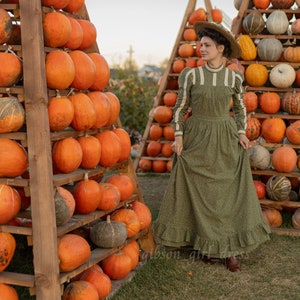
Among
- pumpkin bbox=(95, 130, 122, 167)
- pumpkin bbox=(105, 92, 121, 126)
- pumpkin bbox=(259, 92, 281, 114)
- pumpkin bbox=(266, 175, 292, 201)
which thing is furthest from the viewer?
pumpkin bbox=(259, 92, 281, 114)

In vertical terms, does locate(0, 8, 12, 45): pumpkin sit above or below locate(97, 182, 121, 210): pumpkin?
above

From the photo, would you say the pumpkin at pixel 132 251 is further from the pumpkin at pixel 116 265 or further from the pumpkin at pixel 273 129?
the pumpkin at pixel 273 129

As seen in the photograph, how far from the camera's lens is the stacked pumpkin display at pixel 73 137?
3080mm

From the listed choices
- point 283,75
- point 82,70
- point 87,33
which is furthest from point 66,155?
point 283,75

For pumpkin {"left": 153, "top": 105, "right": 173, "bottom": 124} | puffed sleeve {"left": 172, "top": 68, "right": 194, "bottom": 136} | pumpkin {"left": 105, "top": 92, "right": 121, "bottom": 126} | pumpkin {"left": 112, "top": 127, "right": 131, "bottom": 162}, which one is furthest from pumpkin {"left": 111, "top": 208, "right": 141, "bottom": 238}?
pumpkin {"left": 153, "top": 105, "right": 173, "bottom": 124}

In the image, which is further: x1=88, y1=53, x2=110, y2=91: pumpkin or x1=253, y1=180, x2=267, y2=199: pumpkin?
x1=253, y1=180, x2=267, y2=199: pumpkin

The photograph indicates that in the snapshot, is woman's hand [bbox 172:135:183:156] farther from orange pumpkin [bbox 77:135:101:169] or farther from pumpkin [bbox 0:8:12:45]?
pumpkin [bbox 0:8:12:45]

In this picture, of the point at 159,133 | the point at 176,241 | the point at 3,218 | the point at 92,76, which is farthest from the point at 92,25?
the point at 159,133

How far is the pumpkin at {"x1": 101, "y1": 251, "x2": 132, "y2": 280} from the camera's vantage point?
12.6 feet

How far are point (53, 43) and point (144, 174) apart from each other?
5.41 metres

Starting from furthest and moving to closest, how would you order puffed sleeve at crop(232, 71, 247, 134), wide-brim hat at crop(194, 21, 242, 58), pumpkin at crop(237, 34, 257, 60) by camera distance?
pumpkin at crop(237, 34, 257, 60) → puffed sleeve at crop(232, 71, 247, 134) → wide-brim hat at crop(194, 21, 242, 58)

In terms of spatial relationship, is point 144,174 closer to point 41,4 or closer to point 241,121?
point 241,121

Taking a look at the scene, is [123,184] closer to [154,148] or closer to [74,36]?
[74,36]

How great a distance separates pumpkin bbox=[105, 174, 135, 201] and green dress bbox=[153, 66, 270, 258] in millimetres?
519
